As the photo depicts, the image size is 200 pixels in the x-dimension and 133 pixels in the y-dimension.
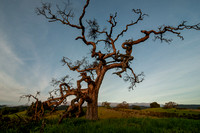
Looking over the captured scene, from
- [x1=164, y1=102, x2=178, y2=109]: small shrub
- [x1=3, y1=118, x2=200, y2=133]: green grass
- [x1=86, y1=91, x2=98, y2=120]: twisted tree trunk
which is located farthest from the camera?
[x1=164, y1=102, x2=178, y2=109]: small shrub

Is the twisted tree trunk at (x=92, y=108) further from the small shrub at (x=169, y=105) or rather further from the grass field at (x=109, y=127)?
the small shrub at (x=169, y=105)

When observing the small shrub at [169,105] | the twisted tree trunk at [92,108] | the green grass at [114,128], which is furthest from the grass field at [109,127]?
the small shrub at [169,105]

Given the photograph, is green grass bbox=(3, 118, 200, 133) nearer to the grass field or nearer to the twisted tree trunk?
the grass field

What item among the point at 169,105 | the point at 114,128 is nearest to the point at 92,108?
the point at 114,128

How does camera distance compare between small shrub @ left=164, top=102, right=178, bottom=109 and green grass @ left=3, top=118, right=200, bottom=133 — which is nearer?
green grass @ left=3, top=118, right=200, bottom=133

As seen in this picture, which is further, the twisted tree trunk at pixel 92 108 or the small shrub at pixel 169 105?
the small shrub at pixel 169 105

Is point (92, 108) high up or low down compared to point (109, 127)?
up

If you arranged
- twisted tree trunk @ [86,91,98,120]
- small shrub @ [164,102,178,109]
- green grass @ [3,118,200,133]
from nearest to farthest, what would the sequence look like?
1. green grass @ [3,118,200,133]
2. twisted tree trunk @ [86,91,98,120]
3. small shrub @ [164,102,178,109]

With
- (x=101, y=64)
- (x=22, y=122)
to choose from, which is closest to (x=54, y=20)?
(x=101, y=64)

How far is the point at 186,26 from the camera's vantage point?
1142 cm

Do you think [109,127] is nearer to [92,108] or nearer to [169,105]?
[92,108]

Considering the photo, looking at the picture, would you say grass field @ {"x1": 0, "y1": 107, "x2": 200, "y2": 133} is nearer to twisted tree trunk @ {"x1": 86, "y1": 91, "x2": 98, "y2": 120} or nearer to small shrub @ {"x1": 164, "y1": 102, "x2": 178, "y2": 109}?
twisted tree trunk @ {"x1": 86, "y1": 91, "x2": 98, "y2": 120}

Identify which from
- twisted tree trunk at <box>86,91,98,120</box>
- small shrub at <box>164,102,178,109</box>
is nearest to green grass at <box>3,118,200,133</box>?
Answer: twisted tree trunk at <box>86,91,98,120</box>

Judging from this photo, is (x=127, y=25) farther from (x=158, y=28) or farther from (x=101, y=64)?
(x=101, y=64)
